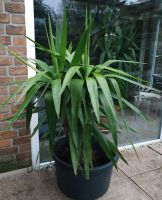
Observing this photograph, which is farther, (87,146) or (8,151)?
(8,151)

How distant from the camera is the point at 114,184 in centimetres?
186

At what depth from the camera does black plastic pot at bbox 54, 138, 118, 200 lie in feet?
5.04

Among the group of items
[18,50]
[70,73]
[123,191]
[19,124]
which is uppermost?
[18,50]

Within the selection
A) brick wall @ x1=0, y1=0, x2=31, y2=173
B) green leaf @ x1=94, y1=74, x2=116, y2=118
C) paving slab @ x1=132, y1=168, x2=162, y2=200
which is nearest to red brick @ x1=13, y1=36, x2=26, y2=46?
brick wall @ x1=0, y1=0, x2=31, y2=173

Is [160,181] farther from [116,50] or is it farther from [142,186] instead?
[116,50]

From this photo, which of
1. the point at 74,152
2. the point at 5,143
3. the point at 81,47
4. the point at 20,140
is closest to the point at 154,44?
the point at 81,47

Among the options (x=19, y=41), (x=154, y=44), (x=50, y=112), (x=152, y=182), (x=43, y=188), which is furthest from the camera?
(x=154, y=44)

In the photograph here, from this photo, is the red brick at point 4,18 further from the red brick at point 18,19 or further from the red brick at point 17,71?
the red brick at point 17,71

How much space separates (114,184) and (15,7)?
1.66 m

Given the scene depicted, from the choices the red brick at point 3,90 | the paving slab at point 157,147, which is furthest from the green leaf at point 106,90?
the paving slab at point 157,147

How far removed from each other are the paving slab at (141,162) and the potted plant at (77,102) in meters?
0.49

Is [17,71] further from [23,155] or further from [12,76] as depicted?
[23,155]

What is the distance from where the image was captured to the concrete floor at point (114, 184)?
1.70 m

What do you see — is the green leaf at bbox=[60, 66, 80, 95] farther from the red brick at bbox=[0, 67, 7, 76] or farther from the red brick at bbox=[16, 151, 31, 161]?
the red brick at bbox=[16, 151, 31, 161]
